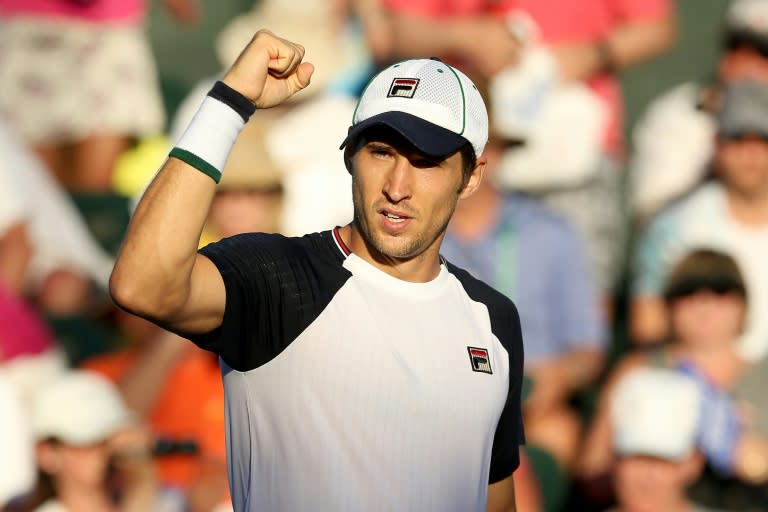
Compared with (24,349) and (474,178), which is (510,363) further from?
(24,349)

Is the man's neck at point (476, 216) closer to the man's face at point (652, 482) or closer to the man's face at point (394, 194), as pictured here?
the man's face at point (652, 482)

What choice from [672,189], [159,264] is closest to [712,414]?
[672,189]

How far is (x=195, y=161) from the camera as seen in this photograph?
7.59 ft

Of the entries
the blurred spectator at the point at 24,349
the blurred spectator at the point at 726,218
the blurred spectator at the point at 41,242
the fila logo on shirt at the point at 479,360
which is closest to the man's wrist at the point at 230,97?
the fila logo on shirt at the point at 479,360

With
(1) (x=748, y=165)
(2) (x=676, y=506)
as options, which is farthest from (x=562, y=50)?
(2) (x=676, y=506)

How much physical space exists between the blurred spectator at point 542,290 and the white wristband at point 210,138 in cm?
271

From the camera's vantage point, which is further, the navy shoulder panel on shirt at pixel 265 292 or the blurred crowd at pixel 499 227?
the blurred crowd at pixel 499 227

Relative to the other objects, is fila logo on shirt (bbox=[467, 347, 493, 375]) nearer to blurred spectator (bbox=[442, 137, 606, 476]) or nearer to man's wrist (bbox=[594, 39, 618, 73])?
blurred spectator (bbox=[442, 137, 606, 476])

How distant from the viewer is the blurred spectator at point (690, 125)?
5.76m

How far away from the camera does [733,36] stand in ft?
19.0

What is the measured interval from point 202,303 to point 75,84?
13.0 ft

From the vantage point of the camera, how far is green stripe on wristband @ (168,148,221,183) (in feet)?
7.59

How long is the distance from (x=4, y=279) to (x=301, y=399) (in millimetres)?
2895

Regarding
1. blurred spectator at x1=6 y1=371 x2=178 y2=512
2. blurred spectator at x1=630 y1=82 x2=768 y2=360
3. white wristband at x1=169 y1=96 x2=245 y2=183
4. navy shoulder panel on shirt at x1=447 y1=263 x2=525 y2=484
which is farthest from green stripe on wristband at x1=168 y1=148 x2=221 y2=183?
blurred spectator at x1=630 y1=82 x2=768 y2=360
